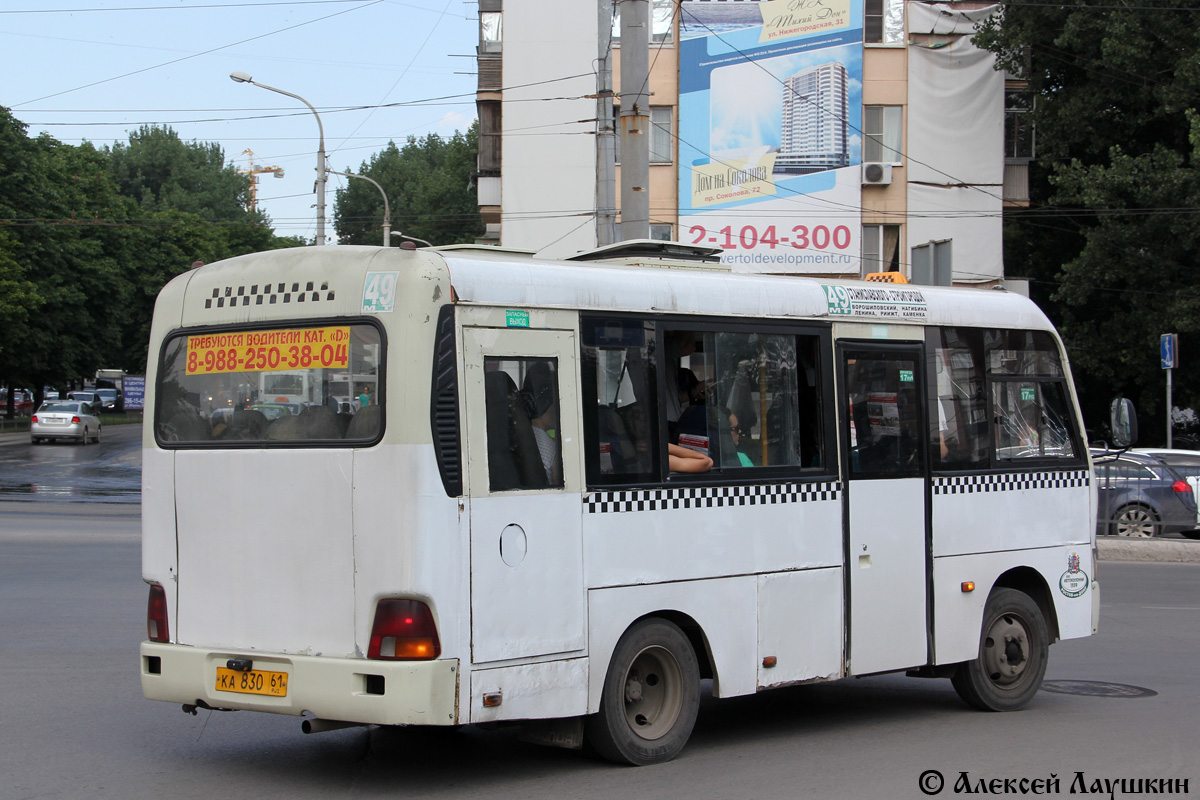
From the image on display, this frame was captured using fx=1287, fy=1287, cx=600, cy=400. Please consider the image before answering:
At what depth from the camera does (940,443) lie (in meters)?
8.43

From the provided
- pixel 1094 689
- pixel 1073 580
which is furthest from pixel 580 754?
pixel 1094 689

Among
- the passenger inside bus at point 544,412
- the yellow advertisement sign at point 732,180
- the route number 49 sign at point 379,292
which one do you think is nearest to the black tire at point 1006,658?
the passenger inside bus at point 544,412

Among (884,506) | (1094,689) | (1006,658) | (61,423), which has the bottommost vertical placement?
(1094,689)

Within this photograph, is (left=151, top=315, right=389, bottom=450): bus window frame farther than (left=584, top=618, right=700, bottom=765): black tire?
No

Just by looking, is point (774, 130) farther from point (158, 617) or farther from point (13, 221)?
point (13, 221)

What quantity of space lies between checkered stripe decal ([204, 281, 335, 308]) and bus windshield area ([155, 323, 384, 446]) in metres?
0.15

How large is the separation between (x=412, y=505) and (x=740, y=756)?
2.55 metres

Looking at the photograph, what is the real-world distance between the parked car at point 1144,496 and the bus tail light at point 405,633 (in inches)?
623

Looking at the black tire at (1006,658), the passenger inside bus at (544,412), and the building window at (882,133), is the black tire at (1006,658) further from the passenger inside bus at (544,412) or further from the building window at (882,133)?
the building window at (882,133)

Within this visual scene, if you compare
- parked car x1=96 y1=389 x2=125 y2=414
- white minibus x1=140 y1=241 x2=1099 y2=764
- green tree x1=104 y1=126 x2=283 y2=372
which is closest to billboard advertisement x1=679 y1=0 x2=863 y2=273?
white minibus x1=140 y1=241 x2=1099 y2=764

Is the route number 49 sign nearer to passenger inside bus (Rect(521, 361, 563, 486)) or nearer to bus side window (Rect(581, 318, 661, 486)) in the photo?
passenger inside bus (Rect(521, 361, 563, 486))

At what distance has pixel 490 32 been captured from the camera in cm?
3694

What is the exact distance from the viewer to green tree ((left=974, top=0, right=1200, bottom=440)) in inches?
1154

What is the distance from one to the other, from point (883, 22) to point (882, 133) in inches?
117
